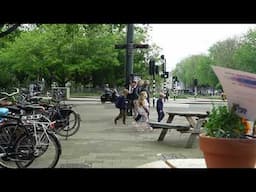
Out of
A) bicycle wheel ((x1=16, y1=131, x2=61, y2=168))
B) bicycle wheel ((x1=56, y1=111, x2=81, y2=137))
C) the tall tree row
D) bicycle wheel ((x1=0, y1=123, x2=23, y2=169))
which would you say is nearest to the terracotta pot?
bicycle wheel ((x1=16, y1=131, x2=61, y2=168))

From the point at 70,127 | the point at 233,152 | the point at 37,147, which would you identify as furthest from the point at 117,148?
the point at 233,152

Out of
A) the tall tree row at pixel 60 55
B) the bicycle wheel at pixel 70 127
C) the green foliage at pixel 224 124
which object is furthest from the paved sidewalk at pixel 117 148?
the tall tree row at pixel 60 55

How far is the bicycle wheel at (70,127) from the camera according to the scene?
10676mm

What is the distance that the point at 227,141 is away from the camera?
11.4 feet

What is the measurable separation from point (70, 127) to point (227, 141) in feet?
25.8

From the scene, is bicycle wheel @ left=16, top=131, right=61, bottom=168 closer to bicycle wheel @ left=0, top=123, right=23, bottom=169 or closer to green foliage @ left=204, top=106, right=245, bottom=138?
bicycle wheel @ left=0, top=123, right=23, bottom=169

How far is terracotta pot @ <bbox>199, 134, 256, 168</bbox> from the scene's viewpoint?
11.5 feet

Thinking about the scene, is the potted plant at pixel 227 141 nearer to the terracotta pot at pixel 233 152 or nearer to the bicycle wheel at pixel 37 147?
the terracotta pot at pixel 233 152

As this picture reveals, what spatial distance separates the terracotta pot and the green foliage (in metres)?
0.10

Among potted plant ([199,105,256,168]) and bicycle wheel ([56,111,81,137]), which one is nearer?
potted plant ([199,105,256,168])

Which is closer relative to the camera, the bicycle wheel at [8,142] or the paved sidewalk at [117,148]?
the bicycle wheel at [8,142]

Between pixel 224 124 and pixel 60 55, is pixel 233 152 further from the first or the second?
pixel 60 55

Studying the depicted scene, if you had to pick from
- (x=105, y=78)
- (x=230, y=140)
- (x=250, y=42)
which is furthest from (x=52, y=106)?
(x=250, y=42)
